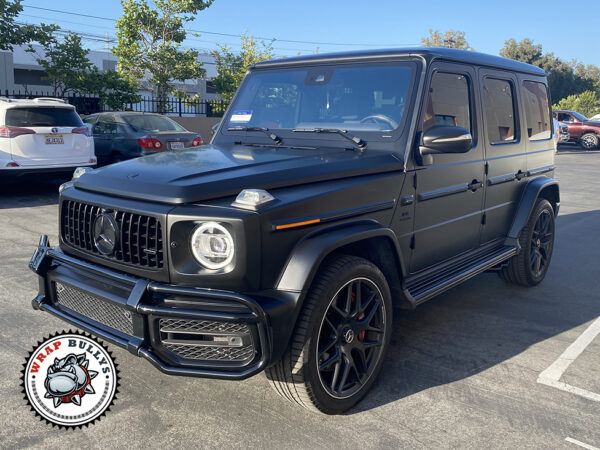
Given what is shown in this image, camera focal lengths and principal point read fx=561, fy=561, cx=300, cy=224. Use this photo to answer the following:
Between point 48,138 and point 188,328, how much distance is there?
8.14 metres

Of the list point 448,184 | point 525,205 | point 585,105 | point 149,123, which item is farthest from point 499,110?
point 585,105

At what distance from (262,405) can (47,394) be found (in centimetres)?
116

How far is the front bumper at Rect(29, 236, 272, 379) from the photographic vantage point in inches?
104

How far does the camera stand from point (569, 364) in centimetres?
388

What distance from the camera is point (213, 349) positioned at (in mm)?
2732

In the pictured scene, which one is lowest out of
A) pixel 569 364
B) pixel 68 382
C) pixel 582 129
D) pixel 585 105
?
pixel 569 364

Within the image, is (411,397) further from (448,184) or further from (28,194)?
(28,194)

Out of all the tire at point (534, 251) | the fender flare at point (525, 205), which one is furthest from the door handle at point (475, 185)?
the tire at point (534, 251)

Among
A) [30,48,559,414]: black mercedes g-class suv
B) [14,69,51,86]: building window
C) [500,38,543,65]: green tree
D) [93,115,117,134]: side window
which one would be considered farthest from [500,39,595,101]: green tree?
[30,48,559,414]: black mercedes g-class suv

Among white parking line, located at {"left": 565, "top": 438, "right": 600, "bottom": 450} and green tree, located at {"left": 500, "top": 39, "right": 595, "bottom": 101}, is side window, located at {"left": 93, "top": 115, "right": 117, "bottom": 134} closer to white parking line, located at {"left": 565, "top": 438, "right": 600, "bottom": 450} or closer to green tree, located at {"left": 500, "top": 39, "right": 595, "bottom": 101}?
white parking line, located at {"left": 565, "top": 438, "right": 600, "bottom": 450}

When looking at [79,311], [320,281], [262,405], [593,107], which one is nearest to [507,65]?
[320,281]

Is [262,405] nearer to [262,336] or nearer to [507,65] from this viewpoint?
[262,336]

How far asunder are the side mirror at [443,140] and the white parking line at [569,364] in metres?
1.59

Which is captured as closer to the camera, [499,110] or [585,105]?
[499,110]
